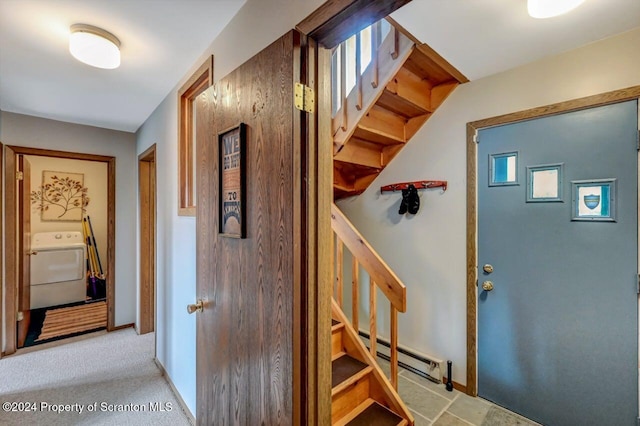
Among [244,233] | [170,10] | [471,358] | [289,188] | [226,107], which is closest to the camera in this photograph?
[289,188]

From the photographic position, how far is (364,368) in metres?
1.71

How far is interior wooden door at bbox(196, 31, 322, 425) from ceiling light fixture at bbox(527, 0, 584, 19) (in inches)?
43.2

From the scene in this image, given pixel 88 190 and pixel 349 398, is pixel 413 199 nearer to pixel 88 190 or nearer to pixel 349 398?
pixel 349 398

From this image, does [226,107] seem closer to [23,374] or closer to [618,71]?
[618,71]

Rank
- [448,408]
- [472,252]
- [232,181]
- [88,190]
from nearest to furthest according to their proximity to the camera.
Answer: [232,181] < [448,408] < [472,252] < [88,190]

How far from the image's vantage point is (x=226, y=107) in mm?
1229

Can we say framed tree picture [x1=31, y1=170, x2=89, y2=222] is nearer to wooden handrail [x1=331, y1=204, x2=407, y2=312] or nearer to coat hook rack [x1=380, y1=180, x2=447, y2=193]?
wooden handrail [x1=331, y1=204, x2=407, y2=312]

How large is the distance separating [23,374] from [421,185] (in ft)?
12.2

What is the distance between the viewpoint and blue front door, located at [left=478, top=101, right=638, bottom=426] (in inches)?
59.5

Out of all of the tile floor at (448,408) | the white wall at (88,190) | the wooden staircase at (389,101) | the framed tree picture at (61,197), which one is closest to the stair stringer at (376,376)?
the tile floor at (448,408)

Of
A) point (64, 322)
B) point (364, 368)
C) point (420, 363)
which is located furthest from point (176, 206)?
point (64, 322)

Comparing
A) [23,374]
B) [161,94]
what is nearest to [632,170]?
[161,94]

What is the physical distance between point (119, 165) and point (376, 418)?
11.7 feet

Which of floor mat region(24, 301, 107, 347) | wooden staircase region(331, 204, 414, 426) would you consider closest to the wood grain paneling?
wooden staircase region(331, 204, 414, 426)
